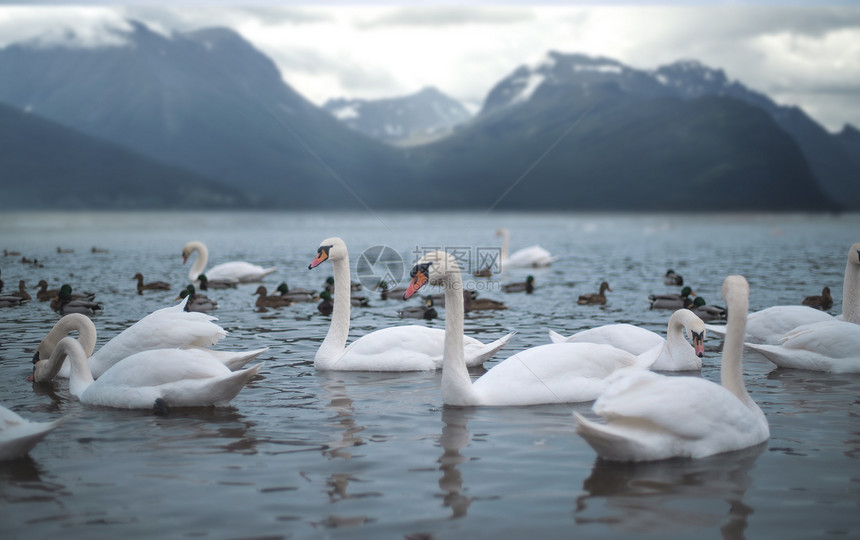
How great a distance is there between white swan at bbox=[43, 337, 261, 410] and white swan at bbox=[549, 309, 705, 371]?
4393mm

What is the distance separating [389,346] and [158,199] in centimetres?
17641

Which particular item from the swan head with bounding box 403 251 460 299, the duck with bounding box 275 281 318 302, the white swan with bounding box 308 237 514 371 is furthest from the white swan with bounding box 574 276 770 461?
the duck with bounding box 275 281 318 302

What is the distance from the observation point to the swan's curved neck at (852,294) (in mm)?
10891

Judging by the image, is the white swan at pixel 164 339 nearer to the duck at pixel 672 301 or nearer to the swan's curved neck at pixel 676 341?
the swan's curved neck at pixel 676 341

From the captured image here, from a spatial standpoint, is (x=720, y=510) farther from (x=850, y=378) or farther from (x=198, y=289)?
(x=198, y=289)

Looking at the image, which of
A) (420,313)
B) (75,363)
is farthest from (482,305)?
(75,363)

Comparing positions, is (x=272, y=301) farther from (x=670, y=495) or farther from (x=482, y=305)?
(x=670, y=495)

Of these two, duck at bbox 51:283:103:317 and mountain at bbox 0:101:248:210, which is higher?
mountain at bbox 0:101:248:210

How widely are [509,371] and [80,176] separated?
613 feet

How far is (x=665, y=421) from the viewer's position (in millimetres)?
5809

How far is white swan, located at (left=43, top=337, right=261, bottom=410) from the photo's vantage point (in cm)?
759

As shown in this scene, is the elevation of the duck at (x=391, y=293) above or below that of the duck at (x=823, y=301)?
below

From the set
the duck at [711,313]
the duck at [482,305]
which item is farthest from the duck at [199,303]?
the duck at [711,313]

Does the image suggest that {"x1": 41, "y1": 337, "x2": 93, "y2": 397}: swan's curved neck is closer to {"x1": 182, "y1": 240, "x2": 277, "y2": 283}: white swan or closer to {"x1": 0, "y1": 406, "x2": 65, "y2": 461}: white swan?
{"x1": 0, "y1": 406, "x2": 65, "y2": 461}: white swan
